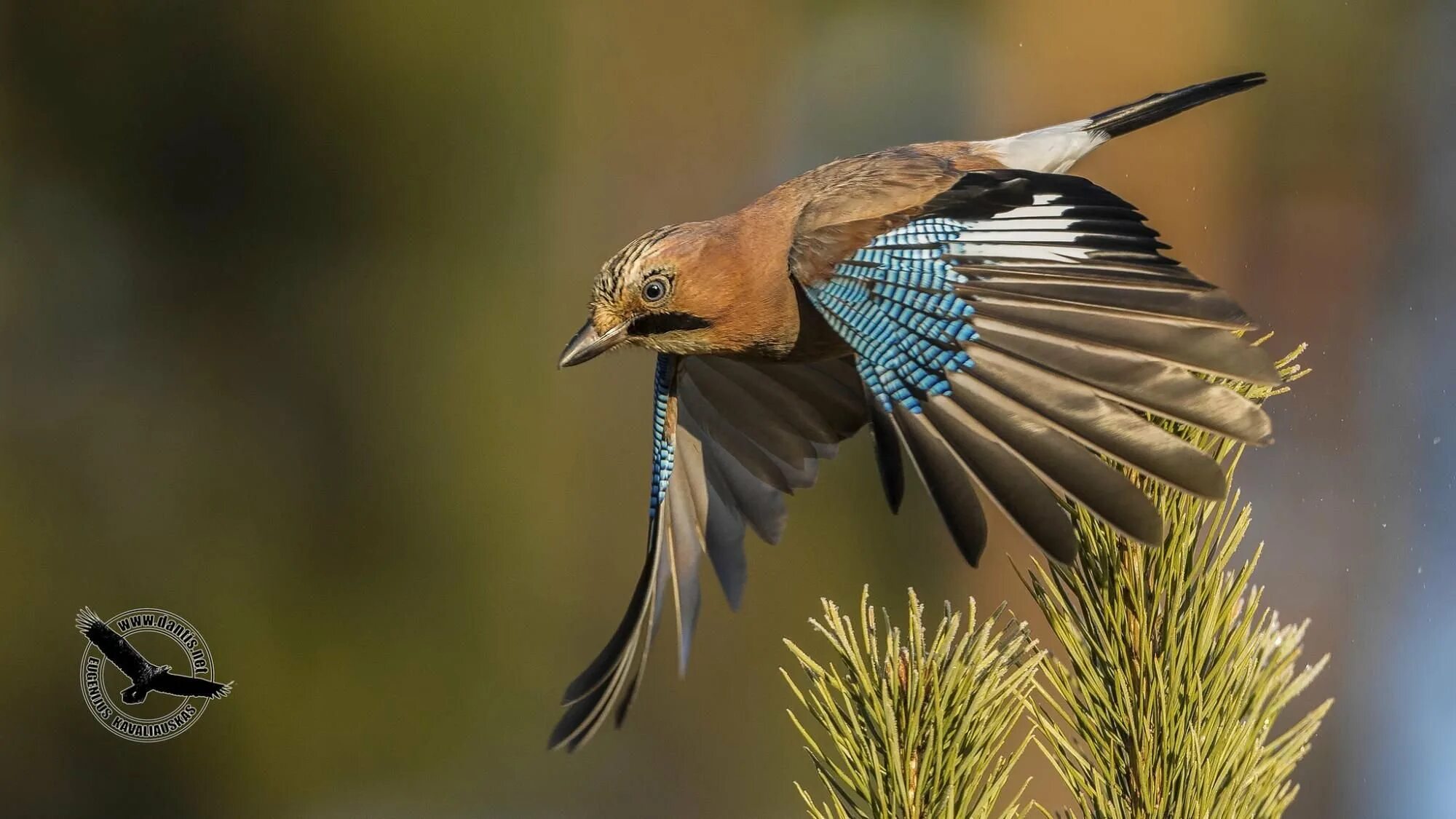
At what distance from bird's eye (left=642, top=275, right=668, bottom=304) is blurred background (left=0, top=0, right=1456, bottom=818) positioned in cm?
160

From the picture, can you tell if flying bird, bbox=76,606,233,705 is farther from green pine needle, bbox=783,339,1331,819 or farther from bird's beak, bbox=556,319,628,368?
green pine needle, bbox=783,339,1331,819

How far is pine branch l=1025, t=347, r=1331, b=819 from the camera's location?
0.71 metres

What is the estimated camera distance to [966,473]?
33.1 inches

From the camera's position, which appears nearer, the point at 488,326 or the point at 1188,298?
the point at 1188,298

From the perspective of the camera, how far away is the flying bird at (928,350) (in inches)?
31.0

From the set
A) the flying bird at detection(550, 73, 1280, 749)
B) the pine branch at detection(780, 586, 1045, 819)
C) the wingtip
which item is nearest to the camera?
the pine branch at detection(780, 586, 1045, 819)

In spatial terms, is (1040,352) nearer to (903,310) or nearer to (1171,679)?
(903,310)

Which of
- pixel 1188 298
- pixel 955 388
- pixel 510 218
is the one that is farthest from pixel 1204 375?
pixel 510 218

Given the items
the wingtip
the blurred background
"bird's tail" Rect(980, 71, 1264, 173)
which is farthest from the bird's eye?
the wingtip

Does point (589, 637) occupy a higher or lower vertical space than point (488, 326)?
lower

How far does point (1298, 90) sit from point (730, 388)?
2.09 meters

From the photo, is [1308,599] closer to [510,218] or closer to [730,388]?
[730,388]

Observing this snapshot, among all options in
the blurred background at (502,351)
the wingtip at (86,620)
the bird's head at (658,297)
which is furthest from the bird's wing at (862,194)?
the wingtip at (86,620)

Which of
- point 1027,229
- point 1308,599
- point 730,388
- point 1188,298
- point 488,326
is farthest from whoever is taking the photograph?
point 488,326
